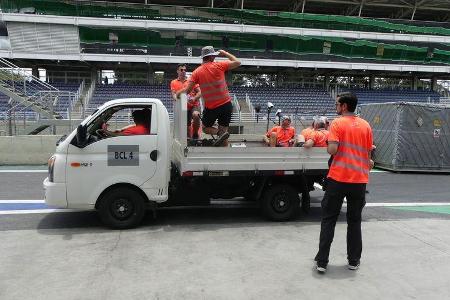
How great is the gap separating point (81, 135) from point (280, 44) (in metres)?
29.9

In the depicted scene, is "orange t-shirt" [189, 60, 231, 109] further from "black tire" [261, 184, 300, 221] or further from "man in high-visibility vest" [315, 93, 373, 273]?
"man in high-visibility vest" [315, 93, 373, 273]

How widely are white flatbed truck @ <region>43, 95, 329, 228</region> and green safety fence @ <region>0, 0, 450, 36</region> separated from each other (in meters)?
27.8

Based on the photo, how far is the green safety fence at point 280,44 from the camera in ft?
101

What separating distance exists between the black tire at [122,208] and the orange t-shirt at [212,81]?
182 cm

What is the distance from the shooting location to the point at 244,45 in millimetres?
33094

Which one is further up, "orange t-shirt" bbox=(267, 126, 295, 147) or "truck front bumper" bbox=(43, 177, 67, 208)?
"orange t-shirt" bbox=(267, 126, 295, 147)

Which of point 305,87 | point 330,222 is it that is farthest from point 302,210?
point 305,87

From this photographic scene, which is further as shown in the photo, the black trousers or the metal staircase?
the metal staircase

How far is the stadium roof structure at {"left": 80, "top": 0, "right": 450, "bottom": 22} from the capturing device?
3644 cm

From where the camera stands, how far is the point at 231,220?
265 inches

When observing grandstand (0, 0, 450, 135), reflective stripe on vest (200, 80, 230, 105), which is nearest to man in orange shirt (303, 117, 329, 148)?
reflective stripe on vest (200, 80, 230, 105)

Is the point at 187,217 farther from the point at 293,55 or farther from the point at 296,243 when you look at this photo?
the point at 293,55

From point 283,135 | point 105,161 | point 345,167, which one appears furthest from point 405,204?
point 105,161

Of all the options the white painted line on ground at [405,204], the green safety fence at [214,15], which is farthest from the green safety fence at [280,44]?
the white painted line on ground at [405,204]
